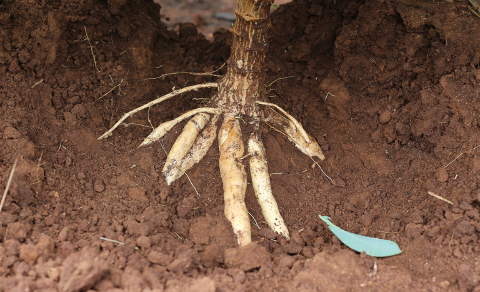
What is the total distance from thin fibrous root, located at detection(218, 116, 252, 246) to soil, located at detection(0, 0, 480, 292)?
71 millimetres

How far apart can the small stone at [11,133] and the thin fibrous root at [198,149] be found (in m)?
0.84

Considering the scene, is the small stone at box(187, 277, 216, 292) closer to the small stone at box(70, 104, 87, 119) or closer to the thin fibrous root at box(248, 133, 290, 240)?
the thin fibrous root at box(248, 133, 290, 240)

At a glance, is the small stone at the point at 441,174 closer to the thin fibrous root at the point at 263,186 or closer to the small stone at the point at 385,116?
the small stone at the point at 385,116

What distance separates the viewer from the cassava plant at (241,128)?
2273mm

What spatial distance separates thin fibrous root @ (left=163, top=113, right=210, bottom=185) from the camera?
242 cm

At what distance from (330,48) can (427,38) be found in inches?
26.5

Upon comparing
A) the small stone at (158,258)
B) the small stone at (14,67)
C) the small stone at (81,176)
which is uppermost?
the small stone at (14,67)

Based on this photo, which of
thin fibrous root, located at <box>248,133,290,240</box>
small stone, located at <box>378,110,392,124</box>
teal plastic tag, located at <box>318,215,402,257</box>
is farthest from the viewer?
small stone, located at <box>378,110,392,124</box>

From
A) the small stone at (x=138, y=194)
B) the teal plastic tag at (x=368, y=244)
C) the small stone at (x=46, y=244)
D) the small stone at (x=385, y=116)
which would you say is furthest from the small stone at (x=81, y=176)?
the small stone at (x=385, y=116)

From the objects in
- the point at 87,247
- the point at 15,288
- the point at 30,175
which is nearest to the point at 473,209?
the point at 87,247

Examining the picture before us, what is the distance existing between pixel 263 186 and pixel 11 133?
1387 millimetres

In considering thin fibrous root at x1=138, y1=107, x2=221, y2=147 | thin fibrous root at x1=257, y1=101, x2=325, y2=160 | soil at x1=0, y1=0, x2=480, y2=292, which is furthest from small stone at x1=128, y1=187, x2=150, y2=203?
thin fibrous root at x1=257, y1=101, x2=325, y2=160

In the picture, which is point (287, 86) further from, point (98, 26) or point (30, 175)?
point (30, 175)

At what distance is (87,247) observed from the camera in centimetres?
180
